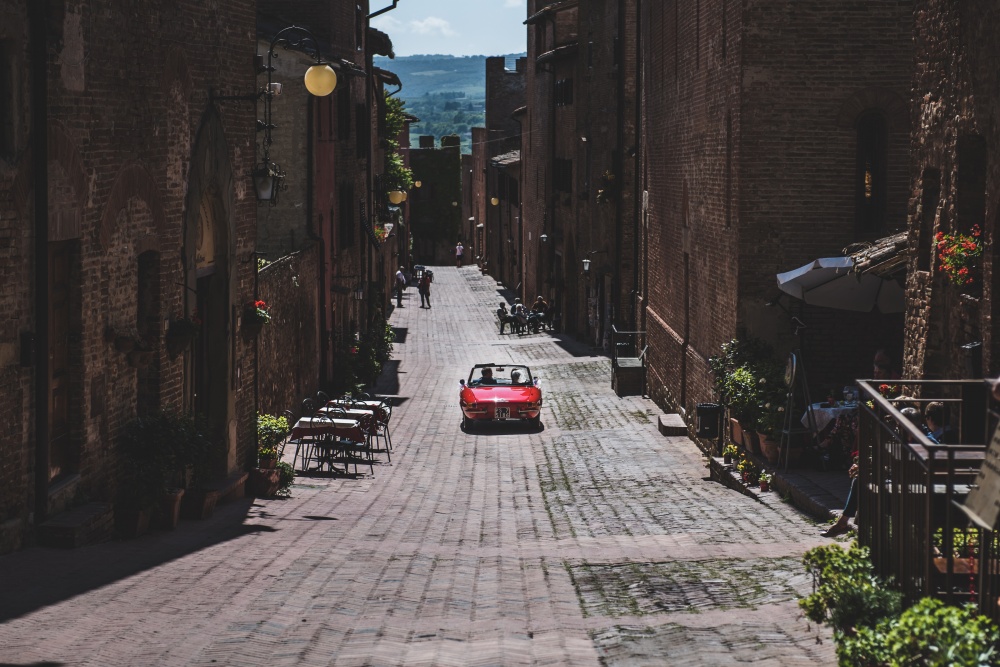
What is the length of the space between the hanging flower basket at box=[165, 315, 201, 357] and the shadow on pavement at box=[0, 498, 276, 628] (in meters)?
1.79

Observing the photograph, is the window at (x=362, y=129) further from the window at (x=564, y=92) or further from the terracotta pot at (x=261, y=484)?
the terracotta pot at (x=261, y=484)

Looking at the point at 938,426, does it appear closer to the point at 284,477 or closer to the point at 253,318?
the point at 284,477

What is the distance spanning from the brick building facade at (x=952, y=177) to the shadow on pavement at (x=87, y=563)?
22.2 ft

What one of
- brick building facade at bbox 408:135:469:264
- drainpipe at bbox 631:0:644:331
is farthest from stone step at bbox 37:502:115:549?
brick building facade at bbox 408:135:469:264

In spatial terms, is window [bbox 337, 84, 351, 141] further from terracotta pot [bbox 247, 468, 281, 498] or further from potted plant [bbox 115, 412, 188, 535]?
potted plant [bbox 115, 412, 188, 535]

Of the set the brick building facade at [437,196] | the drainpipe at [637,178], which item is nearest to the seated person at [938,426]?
the drainpipe at [637,178]

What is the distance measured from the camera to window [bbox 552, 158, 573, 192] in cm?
4288

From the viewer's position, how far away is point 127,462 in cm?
1227

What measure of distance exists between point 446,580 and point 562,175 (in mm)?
35270

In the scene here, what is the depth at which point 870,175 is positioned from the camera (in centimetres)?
1767

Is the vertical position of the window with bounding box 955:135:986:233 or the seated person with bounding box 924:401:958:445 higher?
the window with bounding box 955:135:986:233

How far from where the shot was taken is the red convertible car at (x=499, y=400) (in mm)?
24328

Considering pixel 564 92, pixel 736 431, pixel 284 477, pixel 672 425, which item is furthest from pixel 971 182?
pixel 564 92

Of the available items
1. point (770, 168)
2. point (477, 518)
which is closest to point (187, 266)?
point (477, 518)
